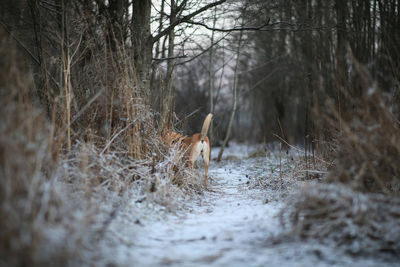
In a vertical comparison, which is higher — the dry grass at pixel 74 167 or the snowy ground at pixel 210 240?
the dry grass at pixel 74 167

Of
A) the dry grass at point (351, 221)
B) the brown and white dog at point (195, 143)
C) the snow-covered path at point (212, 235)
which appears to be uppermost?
the brown and white dog at point (195, 143)

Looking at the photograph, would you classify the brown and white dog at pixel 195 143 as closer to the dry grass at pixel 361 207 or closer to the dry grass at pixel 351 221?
the dry grass at pixel 361 207

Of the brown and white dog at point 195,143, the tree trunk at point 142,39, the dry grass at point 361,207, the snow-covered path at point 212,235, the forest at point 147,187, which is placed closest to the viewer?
the forest at point 147,187

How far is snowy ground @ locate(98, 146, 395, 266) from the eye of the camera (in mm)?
2123

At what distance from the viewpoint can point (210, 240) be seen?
2.59 m

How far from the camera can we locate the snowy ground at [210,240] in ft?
6.97

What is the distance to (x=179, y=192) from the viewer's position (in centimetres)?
390

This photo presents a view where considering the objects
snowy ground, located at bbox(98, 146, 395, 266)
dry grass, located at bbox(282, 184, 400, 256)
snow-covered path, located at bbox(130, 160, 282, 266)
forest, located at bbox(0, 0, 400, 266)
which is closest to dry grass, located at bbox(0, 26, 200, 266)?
forest, located at bbox(0, 0, 400, 266)

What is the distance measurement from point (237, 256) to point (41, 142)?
1804 millimetres

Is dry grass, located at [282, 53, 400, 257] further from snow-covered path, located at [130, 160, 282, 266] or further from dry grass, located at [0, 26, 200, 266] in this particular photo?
dry grass, located at [0, 26, 200, 266]

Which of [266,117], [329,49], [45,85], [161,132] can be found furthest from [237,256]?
[266,117]

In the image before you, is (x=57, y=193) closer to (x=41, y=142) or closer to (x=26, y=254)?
(x=41, y=142)

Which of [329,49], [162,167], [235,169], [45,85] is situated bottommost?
[235,169]

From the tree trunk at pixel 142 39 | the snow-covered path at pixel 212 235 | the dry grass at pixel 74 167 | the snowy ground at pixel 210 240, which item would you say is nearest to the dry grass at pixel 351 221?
the snowy ground at pixel 210 240
